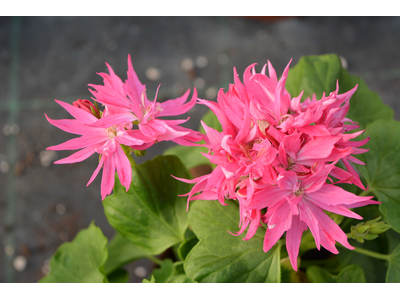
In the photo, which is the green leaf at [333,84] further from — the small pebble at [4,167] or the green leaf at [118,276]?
the small pebble at [4,167]

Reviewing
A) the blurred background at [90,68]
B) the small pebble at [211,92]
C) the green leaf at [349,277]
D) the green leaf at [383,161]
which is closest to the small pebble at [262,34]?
the blurred background at [90,68]

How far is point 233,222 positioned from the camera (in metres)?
0.44

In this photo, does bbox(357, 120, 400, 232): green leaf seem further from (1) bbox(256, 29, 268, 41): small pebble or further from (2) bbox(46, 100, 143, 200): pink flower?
(1) bbox(256, 29, 268, 41): small pebble

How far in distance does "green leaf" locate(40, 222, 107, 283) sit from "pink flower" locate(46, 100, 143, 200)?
0.64 ft

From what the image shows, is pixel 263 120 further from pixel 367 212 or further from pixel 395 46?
pixel 395 46

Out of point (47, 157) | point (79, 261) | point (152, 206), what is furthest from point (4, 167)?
point (152, 206)

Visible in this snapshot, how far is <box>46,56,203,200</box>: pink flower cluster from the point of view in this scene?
1.19 ft

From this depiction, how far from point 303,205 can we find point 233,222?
0.40ft

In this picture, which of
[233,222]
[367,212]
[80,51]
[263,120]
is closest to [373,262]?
[367,212]

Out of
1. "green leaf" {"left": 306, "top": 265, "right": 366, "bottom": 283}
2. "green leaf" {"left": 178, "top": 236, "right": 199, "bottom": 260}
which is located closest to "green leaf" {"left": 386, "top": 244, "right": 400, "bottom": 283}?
"green leaf" {"left": 306, "top": 265, "right": 366, "bottom": 283}

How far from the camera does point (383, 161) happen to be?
46 centimetres

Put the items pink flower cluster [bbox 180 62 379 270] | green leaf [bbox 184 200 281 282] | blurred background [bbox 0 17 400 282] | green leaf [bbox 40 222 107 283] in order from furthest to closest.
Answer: blurred background [bbox 0 17 400 282] → green leaf [bbox 40 222 107 283] → green leaf [bbox 184 200 281 282] → pink flower cluster [bbox 180 62 379 270]

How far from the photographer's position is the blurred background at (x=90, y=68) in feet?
3.47

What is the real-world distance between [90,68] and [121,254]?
73cm
